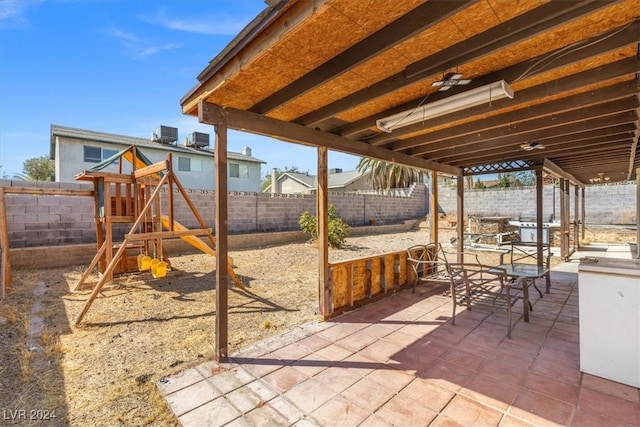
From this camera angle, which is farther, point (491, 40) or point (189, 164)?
point (189, 164)

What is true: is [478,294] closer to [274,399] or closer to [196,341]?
[274,399]

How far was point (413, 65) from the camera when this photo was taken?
7.05 feet

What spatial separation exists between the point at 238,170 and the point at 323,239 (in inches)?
578

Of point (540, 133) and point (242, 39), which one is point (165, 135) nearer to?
point (242, 39)

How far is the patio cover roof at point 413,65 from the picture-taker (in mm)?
1618

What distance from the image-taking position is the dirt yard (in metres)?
2.12

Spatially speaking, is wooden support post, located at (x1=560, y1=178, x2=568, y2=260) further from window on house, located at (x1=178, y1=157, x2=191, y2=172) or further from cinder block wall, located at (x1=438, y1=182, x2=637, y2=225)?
window on house, located at (x1=178, y1=157, x2=191, y2=172)

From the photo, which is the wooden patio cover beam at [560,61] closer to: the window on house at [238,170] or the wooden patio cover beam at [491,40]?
the wooden patio cover beam at [491,40]

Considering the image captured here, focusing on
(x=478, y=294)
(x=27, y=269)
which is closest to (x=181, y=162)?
(x=27, y=269)

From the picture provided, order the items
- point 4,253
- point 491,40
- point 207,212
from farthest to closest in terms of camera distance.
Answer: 1. point 207,212
2. point 4,253
3. point 491,40

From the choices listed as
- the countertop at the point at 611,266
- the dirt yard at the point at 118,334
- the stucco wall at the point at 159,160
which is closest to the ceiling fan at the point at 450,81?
the countertop at the point at 611,266

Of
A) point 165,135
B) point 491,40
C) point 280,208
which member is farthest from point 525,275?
point 165,135

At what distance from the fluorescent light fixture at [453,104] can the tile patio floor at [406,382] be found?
7.25 ft

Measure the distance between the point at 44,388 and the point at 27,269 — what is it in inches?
217
